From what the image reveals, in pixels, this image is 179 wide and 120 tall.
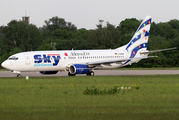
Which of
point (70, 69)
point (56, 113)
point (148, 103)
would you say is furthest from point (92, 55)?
point (56, 113)

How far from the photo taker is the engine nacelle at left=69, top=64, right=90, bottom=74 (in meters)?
39.3

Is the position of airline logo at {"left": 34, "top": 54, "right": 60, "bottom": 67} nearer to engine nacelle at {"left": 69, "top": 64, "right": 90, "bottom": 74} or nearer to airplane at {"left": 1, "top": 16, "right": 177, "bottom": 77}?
airplane at {"left": 1, "top": 16, "right": 177, "bottom": 77}

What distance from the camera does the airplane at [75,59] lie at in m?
38.1

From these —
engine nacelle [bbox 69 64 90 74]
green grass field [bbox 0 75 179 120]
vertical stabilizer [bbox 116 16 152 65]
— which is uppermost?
vertical stabilizer [bbox 116 16 152 65]

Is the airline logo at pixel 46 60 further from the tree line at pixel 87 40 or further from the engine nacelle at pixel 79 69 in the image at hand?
the tree line at pixel 87 40

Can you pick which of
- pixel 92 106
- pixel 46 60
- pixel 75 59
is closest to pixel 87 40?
pixel 75 59

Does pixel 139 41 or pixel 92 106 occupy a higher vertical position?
pixel 139 41

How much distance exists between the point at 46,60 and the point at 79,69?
3.97m

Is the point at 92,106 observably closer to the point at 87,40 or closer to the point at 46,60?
the point at 46,60

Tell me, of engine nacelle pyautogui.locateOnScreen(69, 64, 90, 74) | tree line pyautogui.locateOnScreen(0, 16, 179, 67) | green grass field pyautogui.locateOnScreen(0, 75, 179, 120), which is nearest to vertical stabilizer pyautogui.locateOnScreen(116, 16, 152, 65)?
engine nacelle pyautogui.locateOnScreen(69, 64, 90, 74)

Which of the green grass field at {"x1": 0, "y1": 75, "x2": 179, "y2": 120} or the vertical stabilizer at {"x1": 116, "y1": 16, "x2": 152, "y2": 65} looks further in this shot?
the vertical stabilizer at {"x1": 116, "y1": 16, "x2": 152, "y2": 65}

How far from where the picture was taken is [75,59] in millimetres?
41812

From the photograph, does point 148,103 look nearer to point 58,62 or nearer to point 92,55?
point 58,62

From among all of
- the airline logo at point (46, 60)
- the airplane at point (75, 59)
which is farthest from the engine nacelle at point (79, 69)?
the airline logo at point (46, 60)
